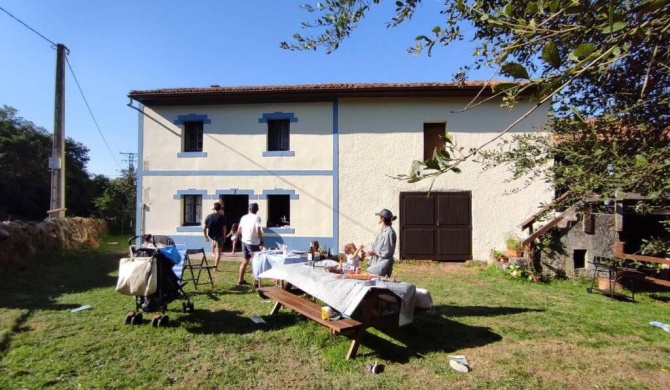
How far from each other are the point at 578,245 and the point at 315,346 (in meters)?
7.23

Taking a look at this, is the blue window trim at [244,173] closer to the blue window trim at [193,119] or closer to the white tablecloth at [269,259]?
the blue window trim at [193,119]

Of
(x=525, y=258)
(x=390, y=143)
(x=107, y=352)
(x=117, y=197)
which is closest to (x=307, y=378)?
(x=107, y=352)

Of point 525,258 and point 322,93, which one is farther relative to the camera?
point 322,93

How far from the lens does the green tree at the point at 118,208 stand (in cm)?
2436

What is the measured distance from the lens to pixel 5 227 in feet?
29.5

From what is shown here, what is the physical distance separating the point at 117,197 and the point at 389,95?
21.8 m

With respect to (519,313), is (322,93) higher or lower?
higher

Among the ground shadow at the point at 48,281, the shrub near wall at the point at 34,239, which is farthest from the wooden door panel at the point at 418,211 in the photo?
the shrub near wall at the point at 34,239

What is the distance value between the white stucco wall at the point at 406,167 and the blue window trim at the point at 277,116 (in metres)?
1.54

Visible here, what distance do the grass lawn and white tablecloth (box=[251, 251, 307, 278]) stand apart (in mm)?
517

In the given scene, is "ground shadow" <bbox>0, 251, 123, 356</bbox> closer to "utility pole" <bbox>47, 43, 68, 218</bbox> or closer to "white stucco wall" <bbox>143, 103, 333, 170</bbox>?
"utility pole" <bbox>47, 43, 68, 218</bbox>

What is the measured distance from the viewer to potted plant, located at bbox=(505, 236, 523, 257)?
899 cm

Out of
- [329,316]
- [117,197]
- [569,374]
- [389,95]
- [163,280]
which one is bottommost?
[569,374]

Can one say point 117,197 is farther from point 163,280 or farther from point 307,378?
point 307,378
